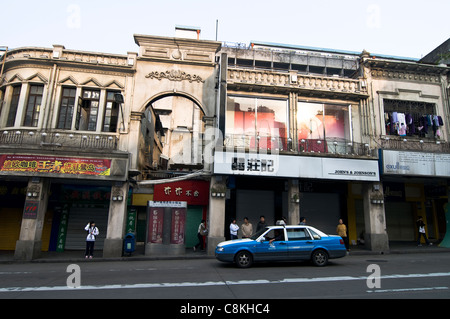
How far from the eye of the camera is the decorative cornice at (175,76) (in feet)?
56.7

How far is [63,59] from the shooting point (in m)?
16.4

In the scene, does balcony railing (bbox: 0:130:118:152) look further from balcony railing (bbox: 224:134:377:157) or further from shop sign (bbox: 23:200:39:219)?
balcony railing (bbox: 224:134:377:157)

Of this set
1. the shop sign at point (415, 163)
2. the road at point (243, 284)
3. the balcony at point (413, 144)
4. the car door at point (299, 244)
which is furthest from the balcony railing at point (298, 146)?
the road at point (243, 284)

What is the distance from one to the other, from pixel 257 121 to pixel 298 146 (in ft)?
9.56

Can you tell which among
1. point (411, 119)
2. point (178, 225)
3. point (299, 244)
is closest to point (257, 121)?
point (178, 225)

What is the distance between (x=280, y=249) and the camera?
10.7 m

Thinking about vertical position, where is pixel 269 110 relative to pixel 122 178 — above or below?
above

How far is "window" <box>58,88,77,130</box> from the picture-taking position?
16344 mm

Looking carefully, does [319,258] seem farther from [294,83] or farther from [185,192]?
[294,83]

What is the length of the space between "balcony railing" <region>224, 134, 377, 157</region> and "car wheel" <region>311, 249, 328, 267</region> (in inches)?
262

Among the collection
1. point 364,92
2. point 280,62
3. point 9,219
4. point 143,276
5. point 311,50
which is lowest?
point 143,276
